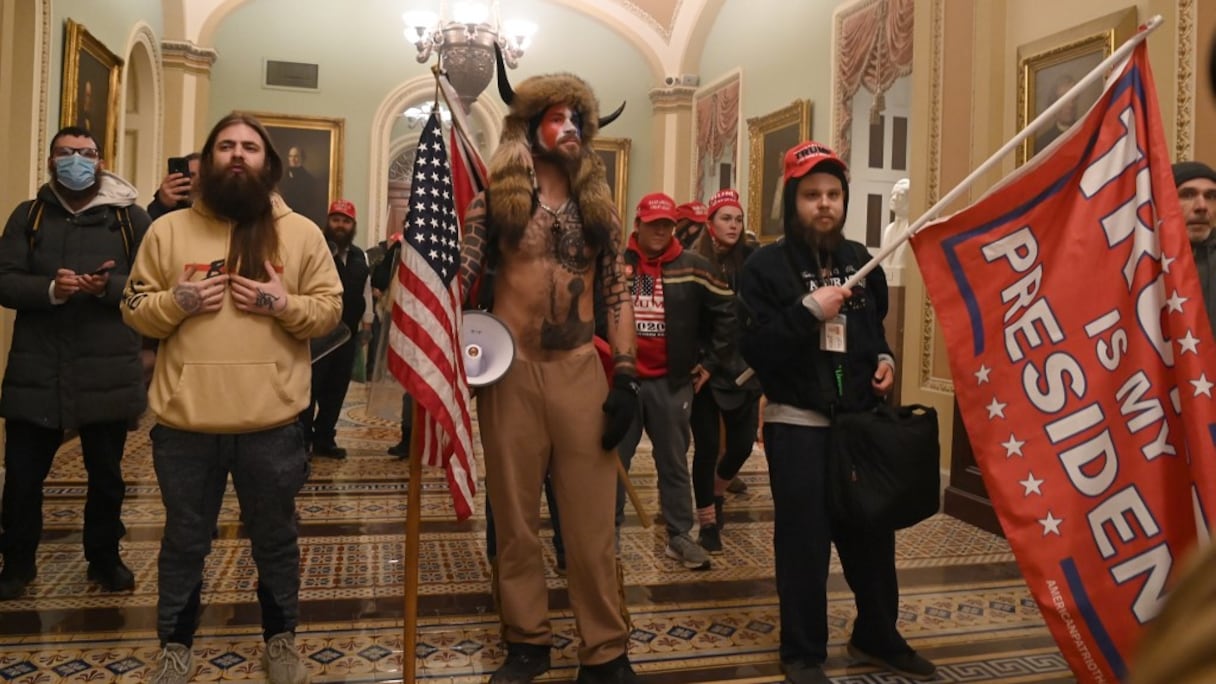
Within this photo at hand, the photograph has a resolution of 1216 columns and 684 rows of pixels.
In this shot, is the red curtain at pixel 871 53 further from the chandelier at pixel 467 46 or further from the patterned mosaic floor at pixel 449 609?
the patterned mosaic floor at pixel 449 609

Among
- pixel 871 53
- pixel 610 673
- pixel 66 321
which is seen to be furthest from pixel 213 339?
pixel 871 53

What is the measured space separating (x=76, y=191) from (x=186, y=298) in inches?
57.5

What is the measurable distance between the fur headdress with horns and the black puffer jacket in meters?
1.77

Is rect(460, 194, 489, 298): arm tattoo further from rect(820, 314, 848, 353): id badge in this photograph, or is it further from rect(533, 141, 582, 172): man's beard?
rect(820, 314, 848, 353): id badge

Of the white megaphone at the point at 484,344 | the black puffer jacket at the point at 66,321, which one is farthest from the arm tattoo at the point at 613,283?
the black puffer jacket at the point at 66,321

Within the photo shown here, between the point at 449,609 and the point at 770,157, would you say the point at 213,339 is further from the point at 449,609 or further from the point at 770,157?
the point at 770,157

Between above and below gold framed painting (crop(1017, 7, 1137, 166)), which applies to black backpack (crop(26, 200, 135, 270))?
below

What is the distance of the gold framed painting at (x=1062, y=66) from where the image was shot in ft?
17.0

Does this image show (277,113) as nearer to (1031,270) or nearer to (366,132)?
(366,132)

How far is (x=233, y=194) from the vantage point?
2.86m

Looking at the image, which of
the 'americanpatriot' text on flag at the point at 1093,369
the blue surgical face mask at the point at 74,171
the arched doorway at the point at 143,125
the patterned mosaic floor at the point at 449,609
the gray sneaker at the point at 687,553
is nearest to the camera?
the 'americanpatriot' text on flag at the point at 1093,369

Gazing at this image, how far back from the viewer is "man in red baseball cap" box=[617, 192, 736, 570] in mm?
4598

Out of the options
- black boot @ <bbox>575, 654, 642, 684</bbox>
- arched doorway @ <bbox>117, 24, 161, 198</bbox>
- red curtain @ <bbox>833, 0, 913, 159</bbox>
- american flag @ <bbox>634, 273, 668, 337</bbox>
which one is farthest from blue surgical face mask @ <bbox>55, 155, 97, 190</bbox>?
arched doorway @ <bbox>117, 24, 161, 198</bbox>

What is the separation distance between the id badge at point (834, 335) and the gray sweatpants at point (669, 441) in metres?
1.58
